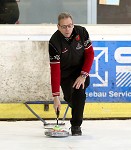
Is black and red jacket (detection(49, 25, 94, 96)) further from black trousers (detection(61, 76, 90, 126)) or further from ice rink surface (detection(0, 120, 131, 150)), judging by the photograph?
ice rink surface (detection(0, 120, 131, 150))

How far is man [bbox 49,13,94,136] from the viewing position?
5797 mm

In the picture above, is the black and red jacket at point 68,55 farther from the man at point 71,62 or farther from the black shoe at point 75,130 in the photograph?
the black shoe at point 75,130

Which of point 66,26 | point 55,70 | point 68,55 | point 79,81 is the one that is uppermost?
point 66,26

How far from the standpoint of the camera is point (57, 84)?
5.80m

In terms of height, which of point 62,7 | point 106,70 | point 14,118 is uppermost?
point 62,7

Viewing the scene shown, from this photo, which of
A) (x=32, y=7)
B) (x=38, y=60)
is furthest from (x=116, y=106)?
(x=32, y=7)

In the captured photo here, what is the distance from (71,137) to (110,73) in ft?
6.50

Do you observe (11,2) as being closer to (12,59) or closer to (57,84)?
(12,59)

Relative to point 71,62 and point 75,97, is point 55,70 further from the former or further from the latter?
point 75,97

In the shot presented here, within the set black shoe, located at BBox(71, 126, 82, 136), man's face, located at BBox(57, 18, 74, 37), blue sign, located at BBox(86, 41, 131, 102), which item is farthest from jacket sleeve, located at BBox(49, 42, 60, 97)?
blue sign, located at BBox(86, 41, 131, 102)

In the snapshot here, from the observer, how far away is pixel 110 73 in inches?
310

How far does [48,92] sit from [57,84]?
205 centimetres

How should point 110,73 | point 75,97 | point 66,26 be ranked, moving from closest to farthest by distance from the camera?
point 66,26 → point 75,97 → point 110,73

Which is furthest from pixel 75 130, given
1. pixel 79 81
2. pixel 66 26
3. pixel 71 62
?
pixel 66 26
